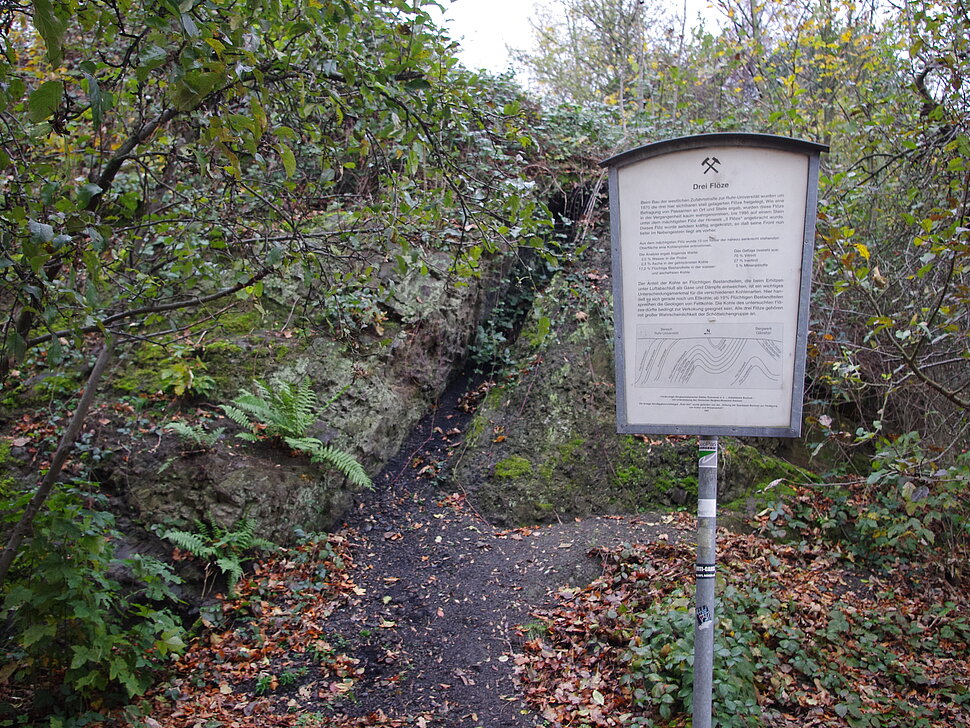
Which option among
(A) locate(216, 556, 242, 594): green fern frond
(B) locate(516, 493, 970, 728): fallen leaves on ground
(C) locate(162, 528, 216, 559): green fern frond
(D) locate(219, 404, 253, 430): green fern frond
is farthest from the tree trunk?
(B) locate(516, 493, 970, 728): fallen leaves on ground

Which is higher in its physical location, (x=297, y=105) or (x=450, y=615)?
(x=297, y=105)

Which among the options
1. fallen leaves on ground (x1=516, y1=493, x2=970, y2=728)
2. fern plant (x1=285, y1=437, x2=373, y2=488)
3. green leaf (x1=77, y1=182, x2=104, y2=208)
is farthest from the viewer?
fern plant (x1=285, y1=437, x2=373, y2=488)

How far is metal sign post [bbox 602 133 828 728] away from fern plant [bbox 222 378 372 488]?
3.54m

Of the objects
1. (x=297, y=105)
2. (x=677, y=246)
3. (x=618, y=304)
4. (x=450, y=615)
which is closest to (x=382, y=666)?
(x=450, y=615)

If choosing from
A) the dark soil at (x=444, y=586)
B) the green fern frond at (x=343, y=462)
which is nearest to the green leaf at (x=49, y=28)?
the dark soil at (x=444, y=586)

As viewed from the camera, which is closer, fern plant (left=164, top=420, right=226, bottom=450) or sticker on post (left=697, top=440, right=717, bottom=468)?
sticker on post (left=697, top=440, right=717, bottom=468)

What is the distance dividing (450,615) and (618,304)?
3082mm

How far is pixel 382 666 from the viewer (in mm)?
4551

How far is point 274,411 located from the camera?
19.7 ft

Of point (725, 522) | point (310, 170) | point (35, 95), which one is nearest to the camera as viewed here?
point (35, 95)

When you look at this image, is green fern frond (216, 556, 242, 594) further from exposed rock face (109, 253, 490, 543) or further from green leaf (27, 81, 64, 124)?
green leaf (27, 81, 64, 124)

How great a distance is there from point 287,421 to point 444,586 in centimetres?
199

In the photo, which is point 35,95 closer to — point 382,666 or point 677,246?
point 677,246

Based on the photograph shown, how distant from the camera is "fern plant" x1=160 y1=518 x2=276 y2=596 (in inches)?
197
